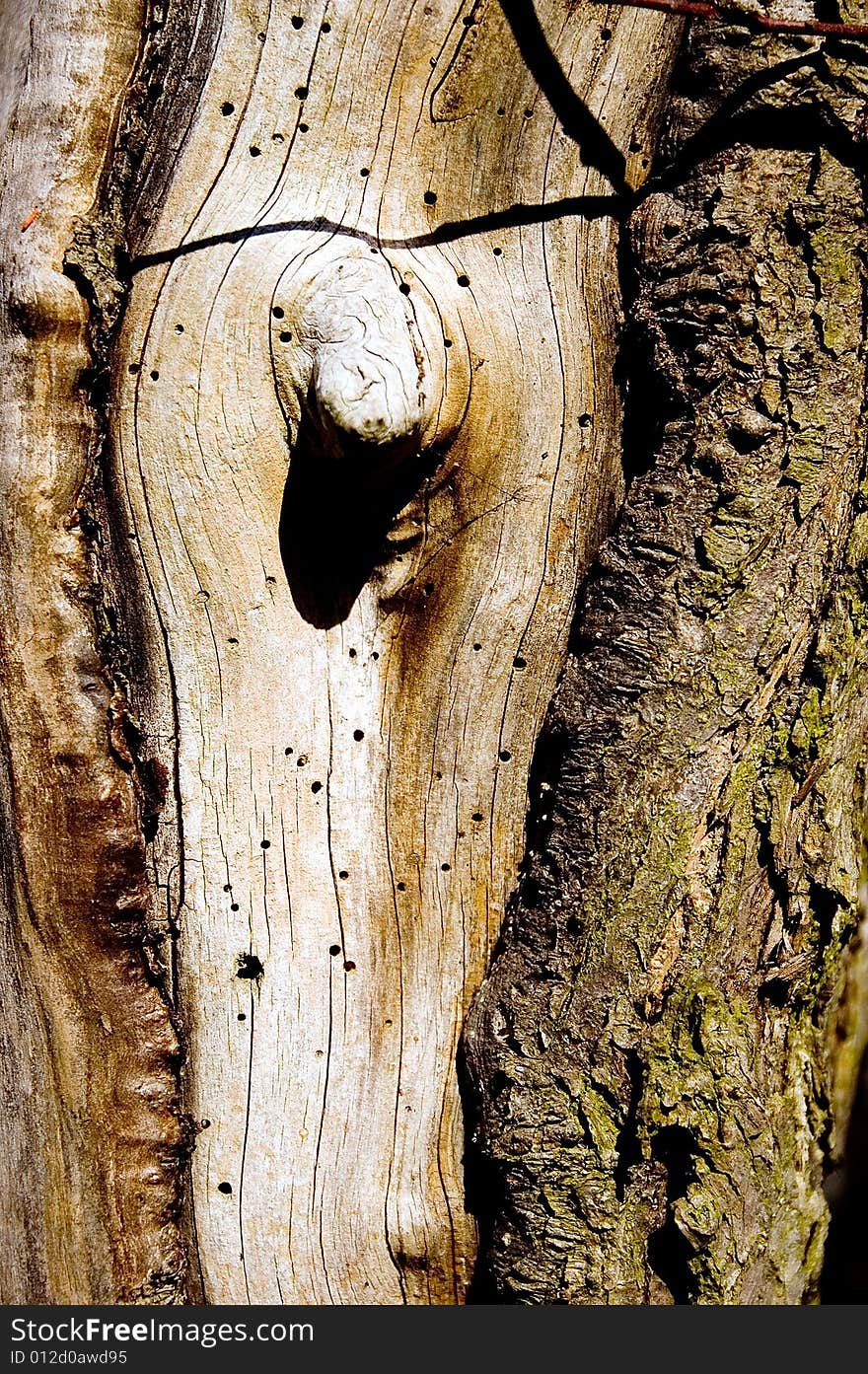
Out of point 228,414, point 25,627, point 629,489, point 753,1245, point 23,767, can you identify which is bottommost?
point 753,1245

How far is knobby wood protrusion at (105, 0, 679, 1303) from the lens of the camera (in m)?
1.25

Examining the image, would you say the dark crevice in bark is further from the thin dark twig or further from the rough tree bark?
the thin dark twig

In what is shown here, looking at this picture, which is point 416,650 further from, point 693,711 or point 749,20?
point 749,20

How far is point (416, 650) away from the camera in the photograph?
134cm

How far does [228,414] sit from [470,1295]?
4.13 ft

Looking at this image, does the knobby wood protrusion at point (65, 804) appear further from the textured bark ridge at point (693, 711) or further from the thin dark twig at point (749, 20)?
the thin dark twig at point (749, 20)

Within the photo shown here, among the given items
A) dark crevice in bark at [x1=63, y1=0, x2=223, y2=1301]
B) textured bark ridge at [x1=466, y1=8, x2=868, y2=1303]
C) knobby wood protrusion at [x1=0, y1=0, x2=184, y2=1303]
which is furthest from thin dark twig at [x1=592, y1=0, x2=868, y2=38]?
knobby wood protrusion at [x1=0, y1=0, x2=184, y2=1303]

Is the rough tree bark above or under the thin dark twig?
under

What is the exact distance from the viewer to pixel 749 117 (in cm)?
123

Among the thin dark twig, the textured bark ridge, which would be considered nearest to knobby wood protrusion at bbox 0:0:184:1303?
the textured bark ridge

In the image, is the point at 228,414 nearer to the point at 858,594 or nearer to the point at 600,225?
the point at 600,225

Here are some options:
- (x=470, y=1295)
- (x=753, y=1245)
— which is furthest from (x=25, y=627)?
(x=753, y=1245)

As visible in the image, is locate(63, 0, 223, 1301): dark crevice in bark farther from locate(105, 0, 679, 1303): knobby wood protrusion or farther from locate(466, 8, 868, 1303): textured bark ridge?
locate(466, 8, 868, 1303): textured bark ridge

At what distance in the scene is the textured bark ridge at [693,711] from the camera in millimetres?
1233
